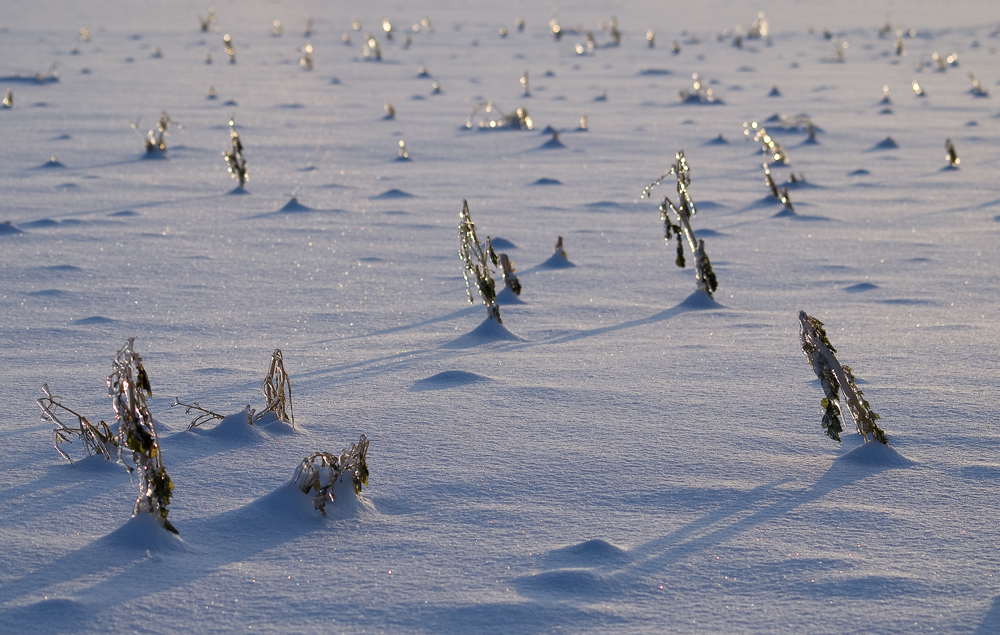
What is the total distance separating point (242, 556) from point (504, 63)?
15872 mm

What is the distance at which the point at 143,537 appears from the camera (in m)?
2.63

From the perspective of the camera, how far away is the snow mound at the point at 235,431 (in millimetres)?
3357

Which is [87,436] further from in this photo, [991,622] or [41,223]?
[41,223]

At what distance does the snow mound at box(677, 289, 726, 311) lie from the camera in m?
5.13

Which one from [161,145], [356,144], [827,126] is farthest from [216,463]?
[827,126]

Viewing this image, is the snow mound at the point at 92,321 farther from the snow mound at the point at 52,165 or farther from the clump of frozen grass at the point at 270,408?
the snow mound at the point at 52,165

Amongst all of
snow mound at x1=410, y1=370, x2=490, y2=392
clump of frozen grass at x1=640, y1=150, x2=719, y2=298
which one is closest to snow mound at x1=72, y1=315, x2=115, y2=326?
snow mound at x1=410, y1=370, x2=490, y2=392

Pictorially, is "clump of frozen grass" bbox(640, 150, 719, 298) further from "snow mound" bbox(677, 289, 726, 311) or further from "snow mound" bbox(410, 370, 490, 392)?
"snow mound" bbox(410, 370, 490, 392)

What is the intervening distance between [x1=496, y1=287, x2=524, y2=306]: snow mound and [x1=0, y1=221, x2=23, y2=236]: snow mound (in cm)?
290

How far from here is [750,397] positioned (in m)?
3.85

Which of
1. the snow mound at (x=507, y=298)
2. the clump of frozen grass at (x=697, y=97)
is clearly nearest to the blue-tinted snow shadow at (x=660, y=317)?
the snow mound at (x=507, y=298)

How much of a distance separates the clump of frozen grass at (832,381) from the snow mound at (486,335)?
155 centimetres

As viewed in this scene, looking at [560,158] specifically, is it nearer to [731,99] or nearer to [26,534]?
[731,99]

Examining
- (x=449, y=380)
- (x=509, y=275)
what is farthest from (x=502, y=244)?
(x=449, y=380)
